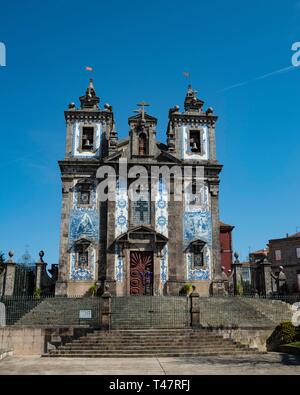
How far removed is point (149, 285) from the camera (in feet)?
86.5

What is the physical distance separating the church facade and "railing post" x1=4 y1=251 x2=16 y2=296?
2.94 m

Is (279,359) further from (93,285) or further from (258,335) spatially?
(93,285)

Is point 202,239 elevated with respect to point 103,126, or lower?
lower

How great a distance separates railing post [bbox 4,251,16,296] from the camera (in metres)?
26.1

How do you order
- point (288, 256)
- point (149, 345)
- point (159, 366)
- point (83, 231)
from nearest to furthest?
A: 1. point (159, 366)
2. point (149, 345)
3. point (83, 231)
4. point (288, 256)

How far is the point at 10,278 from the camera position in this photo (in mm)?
26219

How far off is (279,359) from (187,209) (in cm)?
1434

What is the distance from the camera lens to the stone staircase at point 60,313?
19.1 meters

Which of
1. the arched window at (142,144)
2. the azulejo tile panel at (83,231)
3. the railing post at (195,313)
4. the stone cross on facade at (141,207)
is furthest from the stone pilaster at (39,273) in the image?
the railing post at (195,313)

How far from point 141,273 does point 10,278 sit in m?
8.21

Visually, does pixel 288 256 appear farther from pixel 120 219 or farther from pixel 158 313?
pixel 158 313

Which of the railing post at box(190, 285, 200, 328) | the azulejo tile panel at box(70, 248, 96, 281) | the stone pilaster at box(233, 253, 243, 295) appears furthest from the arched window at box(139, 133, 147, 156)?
the railing post at box(190, 285, 200, 328)

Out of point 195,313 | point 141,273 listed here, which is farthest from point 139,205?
point 195,313

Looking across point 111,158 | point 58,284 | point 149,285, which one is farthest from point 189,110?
point 58,284
